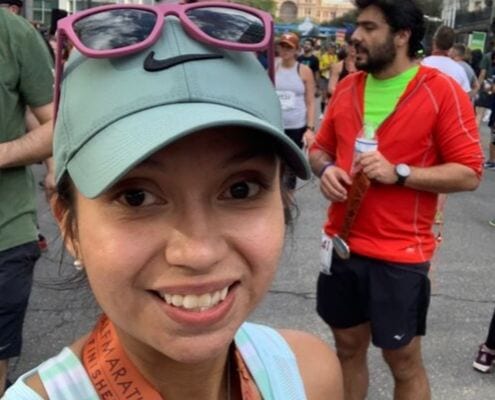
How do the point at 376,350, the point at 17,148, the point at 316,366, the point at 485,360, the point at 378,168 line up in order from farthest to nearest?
1. the point at 376,350
2. the point at 485,360
3. the point at 378,168
4. the point at 17,148
5. the point at 316,366

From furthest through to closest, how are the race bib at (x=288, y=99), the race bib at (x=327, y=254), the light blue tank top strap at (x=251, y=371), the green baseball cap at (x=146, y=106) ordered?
the race bib at (x=288, y=99) < the race bib at (x=327, y=254) < the light blue tank top strap at (x=251, y=371) < the green baseball cap at (x=146, y=106)

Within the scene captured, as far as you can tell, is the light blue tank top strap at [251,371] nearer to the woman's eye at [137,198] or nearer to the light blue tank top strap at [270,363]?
the light blue tank top strap at [270,363]

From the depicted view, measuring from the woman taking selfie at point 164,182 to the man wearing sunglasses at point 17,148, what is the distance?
4.58 ft

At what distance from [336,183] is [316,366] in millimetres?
1522

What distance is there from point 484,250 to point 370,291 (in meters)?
3.35

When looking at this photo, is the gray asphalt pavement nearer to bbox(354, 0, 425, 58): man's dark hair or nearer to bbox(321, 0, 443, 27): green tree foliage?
bbox(354, 0, 425, 58): man's dark hair

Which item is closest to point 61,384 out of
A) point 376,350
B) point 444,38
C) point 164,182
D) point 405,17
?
point 164,182

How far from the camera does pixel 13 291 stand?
8.02 ft

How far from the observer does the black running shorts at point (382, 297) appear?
2730mm

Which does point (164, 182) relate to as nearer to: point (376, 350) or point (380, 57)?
point (380, 57)

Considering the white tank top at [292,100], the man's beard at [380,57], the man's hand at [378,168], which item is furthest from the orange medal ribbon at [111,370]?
the white tank top at [292,100]

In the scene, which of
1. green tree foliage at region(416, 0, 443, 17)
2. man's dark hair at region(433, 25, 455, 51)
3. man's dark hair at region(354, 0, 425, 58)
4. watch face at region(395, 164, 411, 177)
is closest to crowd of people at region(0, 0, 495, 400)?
watch face at region(395, 164, 411, 177)

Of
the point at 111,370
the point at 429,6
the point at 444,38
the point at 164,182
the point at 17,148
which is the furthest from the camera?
the point at 429,6

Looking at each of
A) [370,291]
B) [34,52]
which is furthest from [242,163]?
[370,291]
